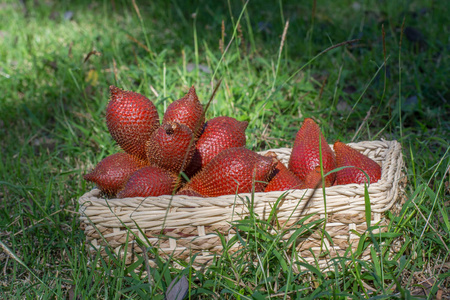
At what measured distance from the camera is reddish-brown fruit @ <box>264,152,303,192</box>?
183 centimetres

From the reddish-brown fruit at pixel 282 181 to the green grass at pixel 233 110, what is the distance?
0.80 feet

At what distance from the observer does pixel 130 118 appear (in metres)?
1.87

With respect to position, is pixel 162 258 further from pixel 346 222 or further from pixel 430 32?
pixel 430 32

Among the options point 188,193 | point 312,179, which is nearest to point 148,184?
point 188,193

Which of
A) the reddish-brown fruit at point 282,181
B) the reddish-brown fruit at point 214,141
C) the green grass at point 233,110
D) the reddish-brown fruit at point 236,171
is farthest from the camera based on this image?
the reddish-brown fruit at point 214,141

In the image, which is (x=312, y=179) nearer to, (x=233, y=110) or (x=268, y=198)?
(x=268, y=198)

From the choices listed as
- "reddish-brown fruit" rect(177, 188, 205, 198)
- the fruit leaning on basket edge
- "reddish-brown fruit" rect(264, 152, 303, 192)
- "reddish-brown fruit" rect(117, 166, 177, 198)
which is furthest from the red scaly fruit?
"reddish-brown fruit" rect(264, 152, 303, 192)

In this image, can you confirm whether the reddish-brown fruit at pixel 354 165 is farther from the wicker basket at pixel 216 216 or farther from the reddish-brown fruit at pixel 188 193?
the reddish-brown fruit at pixel 188 193

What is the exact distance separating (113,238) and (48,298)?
0.32 metres

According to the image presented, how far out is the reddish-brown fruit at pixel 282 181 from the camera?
1.83 metres

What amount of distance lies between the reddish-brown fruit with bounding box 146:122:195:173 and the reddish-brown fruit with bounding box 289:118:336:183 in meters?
0.54

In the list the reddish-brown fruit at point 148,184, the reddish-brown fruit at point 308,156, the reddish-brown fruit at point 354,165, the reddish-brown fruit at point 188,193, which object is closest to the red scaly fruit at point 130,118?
the reddish-brown fruit at point 148,184

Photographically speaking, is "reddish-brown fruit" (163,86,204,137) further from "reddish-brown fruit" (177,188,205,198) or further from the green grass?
the green grass

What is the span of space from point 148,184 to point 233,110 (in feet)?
3.99
